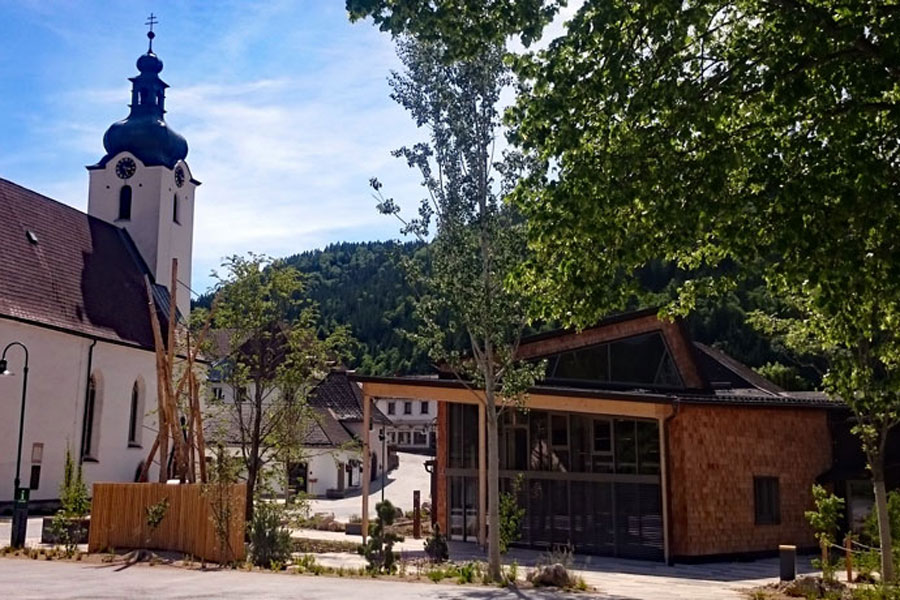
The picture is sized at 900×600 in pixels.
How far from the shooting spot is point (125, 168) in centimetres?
4569

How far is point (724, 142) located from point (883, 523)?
7384 millimetres

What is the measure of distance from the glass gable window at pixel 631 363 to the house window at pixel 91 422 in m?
20.1

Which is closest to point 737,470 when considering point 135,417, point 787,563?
point 787,563

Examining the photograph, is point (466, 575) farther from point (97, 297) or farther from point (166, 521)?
point (97, 297)

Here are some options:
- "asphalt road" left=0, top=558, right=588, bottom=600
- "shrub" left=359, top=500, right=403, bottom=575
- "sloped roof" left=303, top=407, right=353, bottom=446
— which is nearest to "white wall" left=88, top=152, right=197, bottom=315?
"sloped roof" left=303, top=407, right=353, bottom=446

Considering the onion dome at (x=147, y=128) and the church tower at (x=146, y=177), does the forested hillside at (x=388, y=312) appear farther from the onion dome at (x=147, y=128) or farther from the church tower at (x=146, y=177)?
the onion dome at (x=147, y=128)

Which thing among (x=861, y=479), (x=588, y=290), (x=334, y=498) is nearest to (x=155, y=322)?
(x=588, y=290)

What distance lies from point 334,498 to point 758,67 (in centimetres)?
4113

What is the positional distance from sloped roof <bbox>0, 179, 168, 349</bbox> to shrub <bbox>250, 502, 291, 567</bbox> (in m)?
18.1

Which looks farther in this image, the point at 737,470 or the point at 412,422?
the point at 412,422

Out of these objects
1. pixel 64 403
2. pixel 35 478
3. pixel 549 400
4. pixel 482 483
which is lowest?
pixel 482 483

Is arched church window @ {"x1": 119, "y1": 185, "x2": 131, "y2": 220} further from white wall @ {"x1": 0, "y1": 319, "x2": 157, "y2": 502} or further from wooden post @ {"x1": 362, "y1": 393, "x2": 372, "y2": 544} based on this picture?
wooden post @ {"x1": 362, "y1": 393, "x2": 372, "y2": 544}

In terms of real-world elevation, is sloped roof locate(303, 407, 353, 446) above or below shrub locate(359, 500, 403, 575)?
above

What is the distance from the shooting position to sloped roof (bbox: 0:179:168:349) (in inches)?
1288
